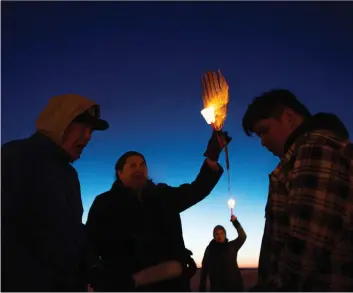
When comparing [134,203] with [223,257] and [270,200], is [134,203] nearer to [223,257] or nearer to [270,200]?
[270,200]

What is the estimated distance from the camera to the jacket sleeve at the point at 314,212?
155 cm

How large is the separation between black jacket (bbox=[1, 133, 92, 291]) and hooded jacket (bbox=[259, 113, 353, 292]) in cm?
129

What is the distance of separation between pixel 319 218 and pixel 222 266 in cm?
521

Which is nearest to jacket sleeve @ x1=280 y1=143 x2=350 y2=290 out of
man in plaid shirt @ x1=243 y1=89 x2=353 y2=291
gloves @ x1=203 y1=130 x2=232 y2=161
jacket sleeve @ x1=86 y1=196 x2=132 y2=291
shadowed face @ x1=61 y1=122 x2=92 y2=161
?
man in plaid shirt @ x1=243 y1=89 x2=353 y2=291

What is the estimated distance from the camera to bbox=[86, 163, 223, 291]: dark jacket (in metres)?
3.08

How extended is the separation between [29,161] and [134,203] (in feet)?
4.37

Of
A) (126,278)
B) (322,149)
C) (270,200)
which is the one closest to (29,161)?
(126,278)

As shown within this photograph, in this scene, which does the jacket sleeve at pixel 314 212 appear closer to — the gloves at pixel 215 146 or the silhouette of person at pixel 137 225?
the silhouette of person at pixel 137 225

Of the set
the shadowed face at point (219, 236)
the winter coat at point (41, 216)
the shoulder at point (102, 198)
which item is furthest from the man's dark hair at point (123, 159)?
the shadowed face at point (219, 236)

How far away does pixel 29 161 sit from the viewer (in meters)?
2.17

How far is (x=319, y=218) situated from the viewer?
1.56m

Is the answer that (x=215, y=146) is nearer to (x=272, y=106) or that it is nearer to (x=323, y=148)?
(x=272, y=106)

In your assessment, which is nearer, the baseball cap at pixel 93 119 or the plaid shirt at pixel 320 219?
the plaid shirt at pixel 320 219

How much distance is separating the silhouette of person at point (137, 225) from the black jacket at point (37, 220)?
66 centimetres
